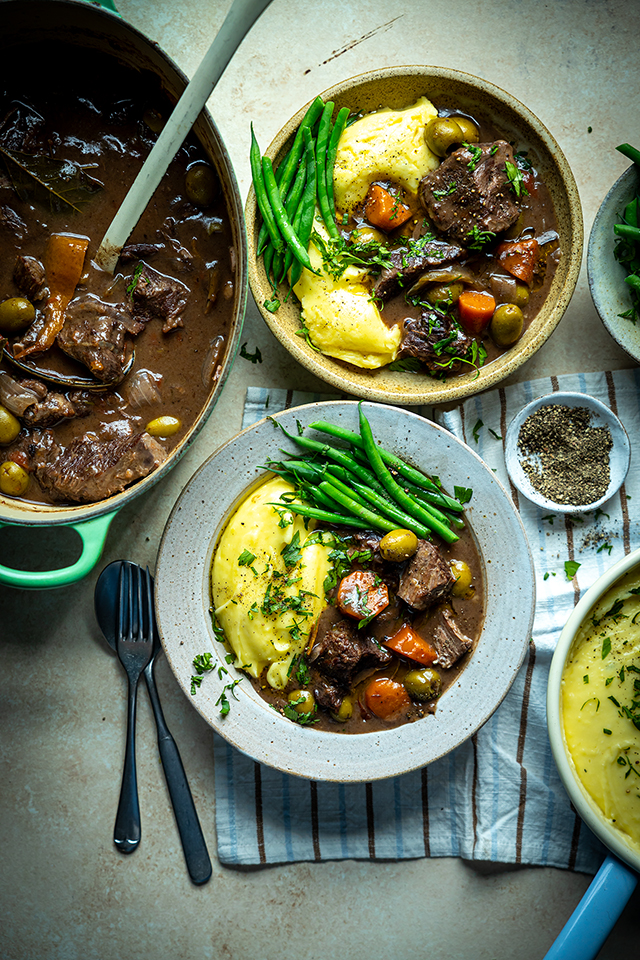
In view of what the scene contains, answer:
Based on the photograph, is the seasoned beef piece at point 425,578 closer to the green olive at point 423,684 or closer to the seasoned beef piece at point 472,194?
the green olive at point 423,684

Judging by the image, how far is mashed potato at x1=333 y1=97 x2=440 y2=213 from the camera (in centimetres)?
369

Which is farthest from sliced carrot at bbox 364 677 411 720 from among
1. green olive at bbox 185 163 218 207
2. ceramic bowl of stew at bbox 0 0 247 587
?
green olive at bbox 185 163 218 207

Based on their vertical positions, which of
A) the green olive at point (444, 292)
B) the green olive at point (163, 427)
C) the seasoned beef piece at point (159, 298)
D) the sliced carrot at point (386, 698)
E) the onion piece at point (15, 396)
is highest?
the green olive at point (444, 292)

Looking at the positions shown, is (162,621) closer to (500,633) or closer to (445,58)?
(500,633)

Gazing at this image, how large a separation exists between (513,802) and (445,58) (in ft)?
14.8

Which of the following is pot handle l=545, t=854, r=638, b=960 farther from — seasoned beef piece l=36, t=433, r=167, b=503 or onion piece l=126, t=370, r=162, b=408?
onion piece l=126, t=370, r=162, b=408

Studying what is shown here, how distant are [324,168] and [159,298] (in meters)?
1.21

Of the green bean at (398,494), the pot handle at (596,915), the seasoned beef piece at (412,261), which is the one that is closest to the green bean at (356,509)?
the green bean at (398,494)

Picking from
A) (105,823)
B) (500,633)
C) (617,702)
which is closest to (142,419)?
(500,633)

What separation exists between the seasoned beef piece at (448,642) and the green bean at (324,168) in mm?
2262

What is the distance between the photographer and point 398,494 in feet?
11.8

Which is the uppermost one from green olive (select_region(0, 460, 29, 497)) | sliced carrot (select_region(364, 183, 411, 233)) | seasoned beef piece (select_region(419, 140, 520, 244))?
seasoned beef piece (select_region(419, 140, 520, 244))

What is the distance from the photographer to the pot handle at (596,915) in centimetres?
300

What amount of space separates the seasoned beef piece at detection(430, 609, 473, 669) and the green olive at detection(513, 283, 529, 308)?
5.92ft
